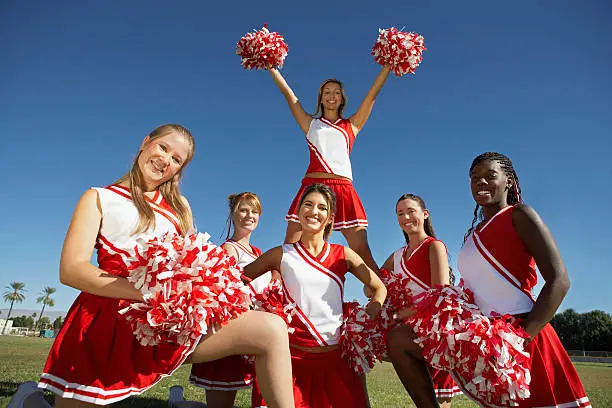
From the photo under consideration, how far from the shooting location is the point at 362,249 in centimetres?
505

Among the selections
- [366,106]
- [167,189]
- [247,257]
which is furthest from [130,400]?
[366,106]

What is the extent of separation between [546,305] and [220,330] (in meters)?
2.13

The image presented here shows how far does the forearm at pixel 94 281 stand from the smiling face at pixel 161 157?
2.71ft

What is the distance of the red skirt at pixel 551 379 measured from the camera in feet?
8.98

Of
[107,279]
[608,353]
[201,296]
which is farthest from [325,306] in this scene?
[608,353]

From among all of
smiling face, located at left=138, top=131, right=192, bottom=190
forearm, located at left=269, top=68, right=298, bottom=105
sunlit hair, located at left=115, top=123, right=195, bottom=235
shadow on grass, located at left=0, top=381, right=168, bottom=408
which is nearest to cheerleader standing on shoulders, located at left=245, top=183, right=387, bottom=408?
sunlit hair, located at left=115, top=123, right=195, bottom=235

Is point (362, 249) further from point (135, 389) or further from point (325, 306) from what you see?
point (135, 389)

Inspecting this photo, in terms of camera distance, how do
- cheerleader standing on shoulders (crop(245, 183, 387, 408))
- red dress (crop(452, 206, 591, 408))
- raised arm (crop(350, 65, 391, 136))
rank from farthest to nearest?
→ raised arm (crop(350, 65, 391, 136)) < cheerleader standing on shoulders (crop(245, 183, 387, 408)) < red dress (crop(452, 206, 591, 408))

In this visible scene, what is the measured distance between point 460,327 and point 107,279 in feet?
7.44

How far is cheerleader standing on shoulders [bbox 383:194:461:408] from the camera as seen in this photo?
4395mm

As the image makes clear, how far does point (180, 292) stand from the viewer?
229 centimetres

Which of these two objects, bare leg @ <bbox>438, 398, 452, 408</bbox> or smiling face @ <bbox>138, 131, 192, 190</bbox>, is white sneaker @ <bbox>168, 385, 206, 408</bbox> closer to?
bare leg @ <bbox>438, 398, 452, 408</bbox>

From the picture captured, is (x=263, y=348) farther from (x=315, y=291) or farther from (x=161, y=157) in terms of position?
(x=161, y=157)

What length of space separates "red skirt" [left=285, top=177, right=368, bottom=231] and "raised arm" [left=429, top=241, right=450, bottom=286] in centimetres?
96
